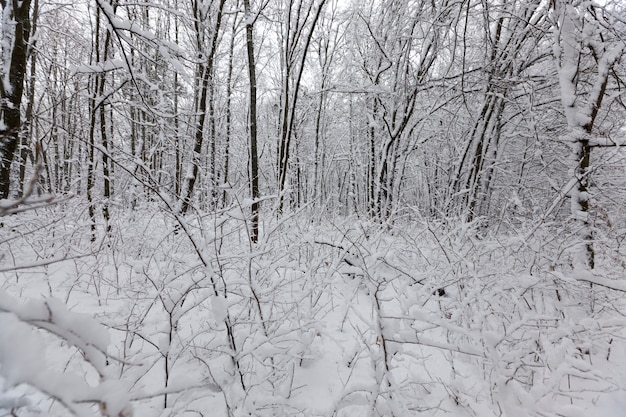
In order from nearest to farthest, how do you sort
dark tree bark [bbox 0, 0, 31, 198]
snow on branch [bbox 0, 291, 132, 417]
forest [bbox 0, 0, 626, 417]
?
snow on branch [bbox 0, 291, 132, 417]
forest [bbox 0, 0, 626, 417]
dark tree bark [bbox 0, 0, 31, 198]

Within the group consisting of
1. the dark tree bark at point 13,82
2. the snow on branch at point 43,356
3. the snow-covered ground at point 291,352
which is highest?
the dark tree bark at point 13,82

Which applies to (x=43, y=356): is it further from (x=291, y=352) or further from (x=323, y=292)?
(x=323, y=292)

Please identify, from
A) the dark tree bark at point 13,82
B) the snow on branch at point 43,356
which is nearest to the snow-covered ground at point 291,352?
the snow on branch at point 43,356

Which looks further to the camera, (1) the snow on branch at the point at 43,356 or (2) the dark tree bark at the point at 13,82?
(2) the dark tree bark at the point at 13,82

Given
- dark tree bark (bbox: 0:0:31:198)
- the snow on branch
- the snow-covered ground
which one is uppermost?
dark tree bark (bbox: 0:0:31:198)

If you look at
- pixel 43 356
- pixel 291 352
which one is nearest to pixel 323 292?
pixel 291 352

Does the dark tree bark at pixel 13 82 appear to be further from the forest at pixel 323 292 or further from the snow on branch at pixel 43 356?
the snow on branch at pixel 43 356

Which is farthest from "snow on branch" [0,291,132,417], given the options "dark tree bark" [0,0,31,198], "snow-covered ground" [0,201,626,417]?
"dark tree bark" [0,0,31,198]

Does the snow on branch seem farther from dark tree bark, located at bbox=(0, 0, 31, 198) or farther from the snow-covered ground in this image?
dark tree bark, located at bbox=(0, 0, 31, 198)

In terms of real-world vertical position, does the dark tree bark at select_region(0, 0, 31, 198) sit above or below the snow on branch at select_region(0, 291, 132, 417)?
above

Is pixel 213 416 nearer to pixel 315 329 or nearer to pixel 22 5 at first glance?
pixel 315 329

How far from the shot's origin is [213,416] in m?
1.68

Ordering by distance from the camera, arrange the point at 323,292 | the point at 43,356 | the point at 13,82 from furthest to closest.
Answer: the point at 13,82 < the point at 323,292 < the point at 43,356

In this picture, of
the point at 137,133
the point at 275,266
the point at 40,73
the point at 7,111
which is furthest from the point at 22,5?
the point at 40,73
